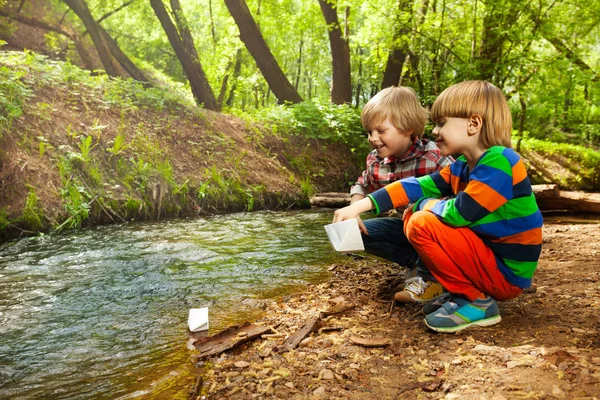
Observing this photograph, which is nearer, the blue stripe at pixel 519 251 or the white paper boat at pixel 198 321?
the blue stripe at pixel 519 251

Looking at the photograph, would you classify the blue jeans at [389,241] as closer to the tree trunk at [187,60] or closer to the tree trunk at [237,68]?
the tree trunk at [187,60]

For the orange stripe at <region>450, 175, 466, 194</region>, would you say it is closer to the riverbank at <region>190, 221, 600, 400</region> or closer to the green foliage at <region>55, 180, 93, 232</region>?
the riverbank at <region>190, 221, 600, 400</region>

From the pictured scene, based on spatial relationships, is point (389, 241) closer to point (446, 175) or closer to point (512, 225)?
point (446, 175)

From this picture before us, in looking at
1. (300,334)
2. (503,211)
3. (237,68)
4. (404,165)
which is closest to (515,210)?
(503,211)

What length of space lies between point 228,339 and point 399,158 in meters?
1.68

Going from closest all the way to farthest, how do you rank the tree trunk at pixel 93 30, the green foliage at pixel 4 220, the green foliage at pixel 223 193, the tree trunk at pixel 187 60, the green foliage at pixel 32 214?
the green foliage at pixel 4 220 < the green foliage at pixel 32 214 < the green foliage at pixel 223 193 < the tree trunk at pixel 93 30 < the tree trunk at pixel 187 60

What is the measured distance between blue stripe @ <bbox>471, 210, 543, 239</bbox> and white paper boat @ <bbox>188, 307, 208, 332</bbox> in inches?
65.4

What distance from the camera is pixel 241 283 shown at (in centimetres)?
356

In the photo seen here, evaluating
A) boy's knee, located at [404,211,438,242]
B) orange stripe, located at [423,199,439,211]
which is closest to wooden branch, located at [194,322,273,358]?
boy's knee, located at [404,211,438,242]

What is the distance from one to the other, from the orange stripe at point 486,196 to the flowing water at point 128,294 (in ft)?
5.24

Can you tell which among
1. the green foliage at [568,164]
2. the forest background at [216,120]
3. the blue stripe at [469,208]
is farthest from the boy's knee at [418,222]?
the green foliage at [568,164]

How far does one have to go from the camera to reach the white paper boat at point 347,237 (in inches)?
90.2

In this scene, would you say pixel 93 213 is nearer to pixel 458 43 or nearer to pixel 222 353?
pixel 222 353

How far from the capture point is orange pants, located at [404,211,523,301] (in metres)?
2.21
